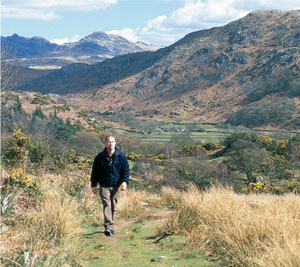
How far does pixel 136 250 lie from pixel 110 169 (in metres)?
1.51

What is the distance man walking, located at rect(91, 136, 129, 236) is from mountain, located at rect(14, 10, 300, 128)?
7870 cm

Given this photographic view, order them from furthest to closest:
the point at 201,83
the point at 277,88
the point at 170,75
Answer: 1. the point at 170,75
2. the point at 201,83
3. the point at 277,88

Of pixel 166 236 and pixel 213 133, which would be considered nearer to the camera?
pixel 166 236

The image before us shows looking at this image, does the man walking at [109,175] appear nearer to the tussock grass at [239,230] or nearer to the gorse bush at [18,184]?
the tussock grass at [239,230]

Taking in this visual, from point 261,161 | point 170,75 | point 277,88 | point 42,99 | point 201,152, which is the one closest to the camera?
point 261,161

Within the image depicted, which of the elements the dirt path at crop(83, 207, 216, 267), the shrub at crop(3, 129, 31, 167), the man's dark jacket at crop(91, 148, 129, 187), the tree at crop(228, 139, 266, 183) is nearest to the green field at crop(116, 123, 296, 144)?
the tree at crop(228, 139, 266, 183)

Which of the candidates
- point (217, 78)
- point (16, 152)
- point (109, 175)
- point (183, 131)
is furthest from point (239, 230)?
point (217, 78)

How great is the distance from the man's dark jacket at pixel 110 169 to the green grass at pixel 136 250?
3.14 ft

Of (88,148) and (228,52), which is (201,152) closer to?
(88,148)

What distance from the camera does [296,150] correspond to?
3712 centimetres

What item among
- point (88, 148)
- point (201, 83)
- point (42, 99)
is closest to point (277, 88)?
point (201, 83)

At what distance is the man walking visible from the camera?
714 centimetres

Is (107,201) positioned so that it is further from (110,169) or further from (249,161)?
(249,161)

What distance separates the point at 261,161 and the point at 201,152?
13.0 meters
